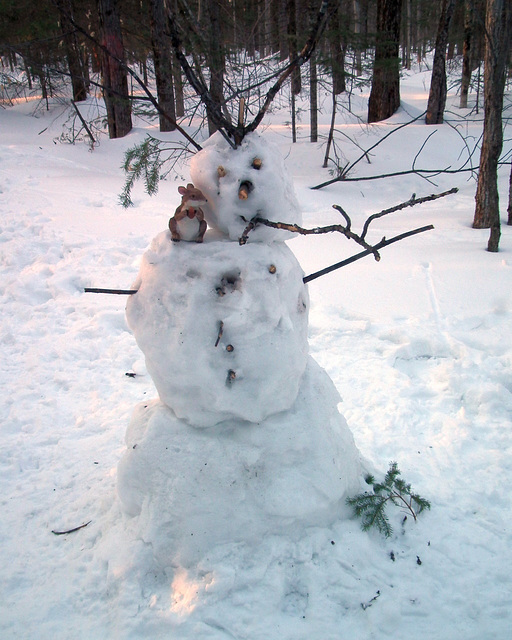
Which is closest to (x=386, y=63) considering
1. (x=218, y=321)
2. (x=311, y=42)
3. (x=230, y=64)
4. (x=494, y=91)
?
(x=494, y=91)

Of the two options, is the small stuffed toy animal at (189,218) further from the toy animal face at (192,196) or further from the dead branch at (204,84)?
the dead branch at (204,84)

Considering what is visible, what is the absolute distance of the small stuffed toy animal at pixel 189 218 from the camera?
1.78 meters

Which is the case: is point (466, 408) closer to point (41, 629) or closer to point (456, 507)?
point (456, 507)

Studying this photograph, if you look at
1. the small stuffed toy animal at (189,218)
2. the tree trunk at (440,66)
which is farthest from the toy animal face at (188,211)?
the tree trunk at (440,66)

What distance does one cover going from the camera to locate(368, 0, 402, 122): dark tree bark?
1027 centimetres

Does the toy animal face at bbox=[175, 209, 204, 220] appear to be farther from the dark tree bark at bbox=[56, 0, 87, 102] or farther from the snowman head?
the dark tree bark at bbox=[56, 0, 87, 102]

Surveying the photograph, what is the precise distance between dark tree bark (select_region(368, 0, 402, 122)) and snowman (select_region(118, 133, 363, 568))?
913 cm

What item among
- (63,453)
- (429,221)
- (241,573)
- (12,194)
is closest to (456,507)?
(241,573)

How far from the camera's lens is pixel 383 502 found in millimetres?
2174

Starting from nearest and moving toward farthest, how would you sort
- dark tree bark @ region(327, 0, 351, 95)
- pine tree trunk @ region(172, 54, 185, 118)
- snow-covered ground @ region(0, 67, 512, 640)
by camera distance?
snow-covered ground @ region(0, 67, 512, 640) < pine tree trunk @ region(172, 54, 185, 118) < dark tree bark @ region(327, 0, 351, 95)

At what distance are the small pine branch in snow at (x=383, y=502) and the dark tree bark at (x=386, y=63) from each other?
929cm

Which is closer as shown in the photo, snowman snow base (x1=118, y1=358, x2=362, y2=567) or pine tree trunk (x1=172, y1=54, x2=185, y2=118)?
snowman snow base (x1=118, y1=358, x2=362, y2=567)

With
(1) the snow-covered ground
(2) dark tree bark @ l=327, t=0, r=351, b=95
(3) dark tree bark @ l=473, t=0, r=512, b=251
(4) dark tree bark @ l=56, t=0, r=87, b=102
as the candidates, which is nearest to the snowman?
(1) the snow-covered ground

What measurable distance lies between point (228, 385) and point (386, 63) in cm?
1009
